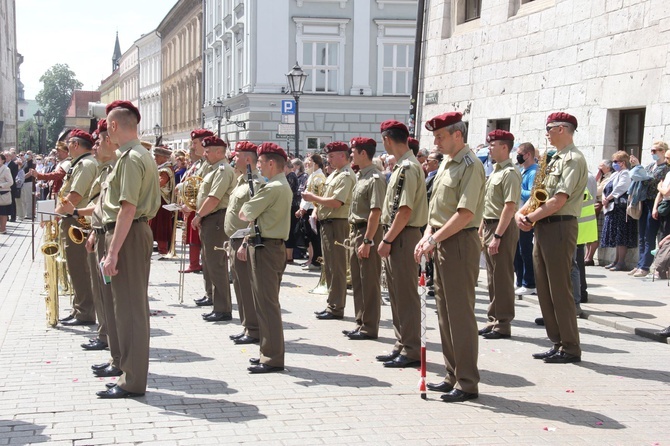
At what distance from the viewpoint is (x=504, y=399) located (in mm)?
6609

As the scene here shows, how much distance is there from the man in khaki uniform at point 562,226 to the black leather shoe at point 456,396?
167cm

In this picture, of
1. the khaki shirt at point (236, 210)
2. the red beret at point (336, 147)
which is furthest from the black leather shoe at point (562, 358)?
the red beret at point (336, 147)

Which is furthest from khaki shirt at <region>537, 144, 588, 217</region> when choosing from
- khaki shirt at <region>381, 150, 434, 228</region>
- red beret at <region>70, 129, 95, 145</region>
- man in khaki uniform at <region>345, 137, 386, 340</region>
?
red beret at <region>70, 129, 95, 145</region>

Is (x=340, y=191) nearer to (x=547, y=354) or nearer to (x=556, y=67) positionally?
(x=547, y=354)

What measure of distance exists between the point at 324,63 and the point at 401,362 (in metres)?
33.0

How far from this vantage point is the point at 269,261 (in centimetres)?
743

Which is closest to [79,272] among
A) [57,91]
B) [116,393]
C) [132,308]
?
[132,308]

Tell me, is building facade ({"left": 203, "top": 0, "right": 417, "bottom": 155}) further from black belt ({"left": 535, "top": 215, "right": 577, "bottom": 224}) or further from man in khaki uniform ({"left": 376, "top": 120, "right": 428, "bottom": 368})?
black belt ({"left": 535, "top": 215, "right": 577, "bottom": 224})

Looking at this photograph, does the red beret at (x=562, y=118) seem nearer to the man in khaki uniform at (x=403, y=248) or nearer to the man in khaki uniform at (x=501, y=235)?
the man in khaki uniform at (x=501, y=235)

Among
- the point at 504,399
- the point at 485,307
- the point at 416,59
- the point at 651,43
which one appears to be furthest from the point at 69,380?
the point at 416,59

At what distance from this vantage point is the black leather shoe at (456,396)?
6480 millimetres

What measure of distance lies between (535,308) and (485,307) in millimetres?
640

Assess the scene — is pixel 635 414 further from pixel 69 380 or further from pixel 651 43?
pixel 651 43

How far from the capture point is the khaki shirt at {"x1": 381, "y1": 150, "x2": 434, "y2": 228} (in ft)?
24.8
